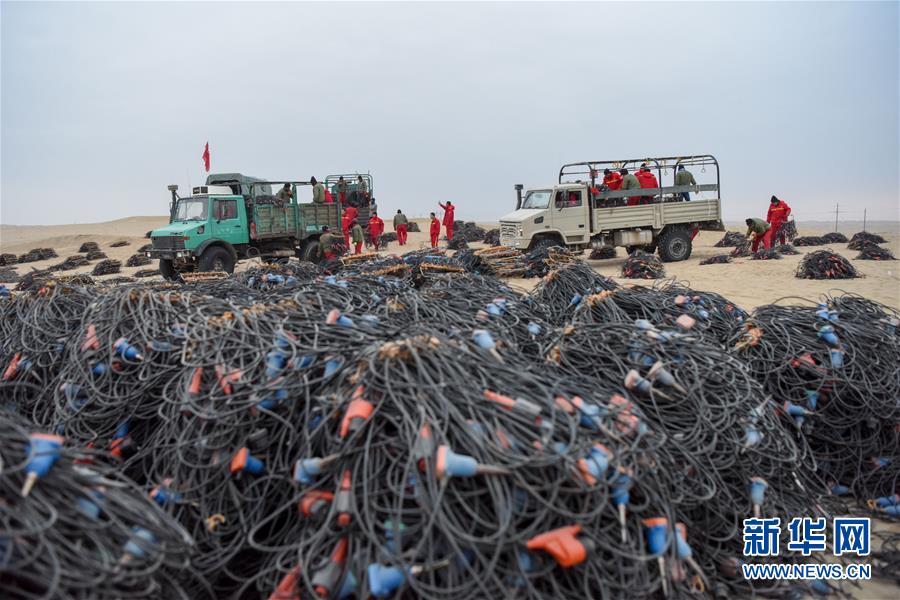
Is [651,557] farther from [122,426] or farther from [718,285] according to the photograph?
[718,285]

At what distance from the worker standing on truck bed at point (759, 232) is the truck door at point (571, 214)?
15.7ft

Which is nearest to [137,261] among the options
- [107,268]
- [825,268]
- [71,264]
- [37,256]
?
[107,268]

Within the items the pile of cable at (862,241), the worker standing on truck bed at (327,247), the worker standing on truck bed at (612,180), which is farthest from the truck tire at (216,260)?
the pile of cable at (862,241)

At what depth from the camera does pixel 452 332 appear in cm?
357

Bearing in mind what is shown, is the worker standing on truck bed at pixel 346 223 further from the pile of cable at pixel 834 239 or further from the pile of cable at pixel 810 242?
the pile of cable at pixel 834 239

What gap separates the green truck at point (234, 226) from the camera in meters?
14.4

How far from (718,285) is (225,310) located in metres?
10.5

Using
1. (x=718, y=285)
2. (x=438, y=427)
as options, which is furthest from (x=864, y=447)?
(x=718, y=285)

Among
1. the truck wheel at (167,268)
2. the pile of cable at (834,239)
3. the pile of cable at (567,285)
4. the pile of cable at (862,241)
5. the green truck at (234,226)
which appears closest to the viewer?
the pile of cable at (567,285)

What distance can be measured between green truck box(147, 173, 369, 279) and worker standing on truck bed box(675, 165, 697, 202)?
32.6ft

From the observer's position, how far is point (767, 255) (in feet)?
53.3

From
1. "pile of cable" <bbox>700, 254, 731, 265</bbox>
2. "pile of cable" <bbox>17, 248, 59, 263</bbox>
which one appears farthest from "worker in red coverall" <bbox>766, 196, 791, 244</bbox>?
"pile of cable" <bbox>17, 248, 59, 263</bbox>

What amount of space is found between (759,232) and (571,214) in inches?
216

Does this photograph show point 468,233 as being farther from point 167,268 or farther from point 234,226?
point 167,268
